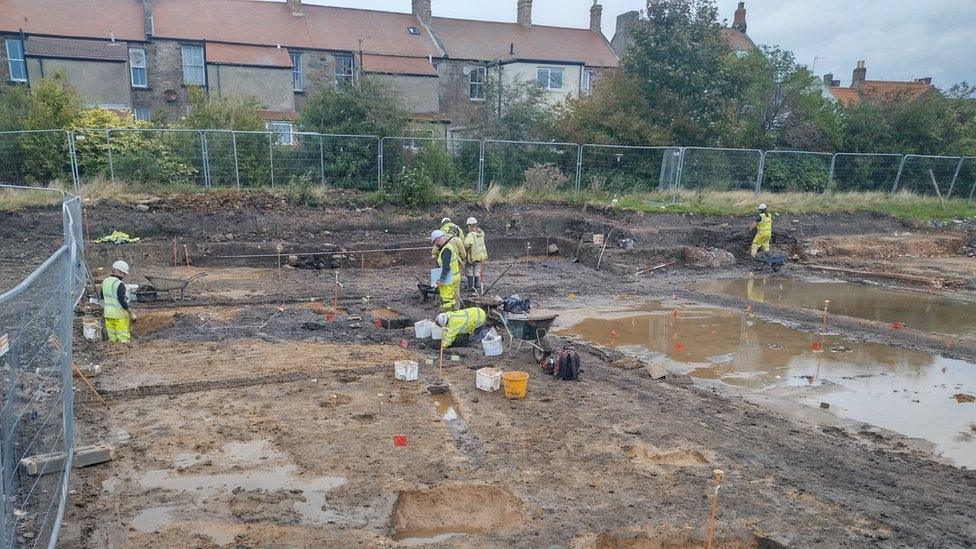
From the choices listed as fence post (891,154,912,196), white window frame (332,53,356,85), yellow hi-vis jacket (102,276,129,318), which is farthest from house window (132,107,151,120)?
fence post (891,154,912,196)

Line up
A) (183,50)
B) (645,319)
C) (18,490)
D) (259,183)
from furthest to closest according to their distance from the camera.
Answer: (183,50)
(259,183)
(645,319)
(18,490)

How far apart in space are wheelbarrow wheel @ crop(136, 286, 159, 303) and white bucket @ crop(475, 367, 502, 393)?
7431mm

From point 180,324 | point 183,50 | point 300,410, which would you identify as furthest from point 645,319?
point 183,50

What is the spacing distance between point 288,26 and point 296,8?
155 cm

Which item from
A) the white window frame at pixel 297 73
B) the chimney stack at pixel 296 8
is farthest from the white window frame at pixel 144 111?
the chimney stack at pixel 296 8

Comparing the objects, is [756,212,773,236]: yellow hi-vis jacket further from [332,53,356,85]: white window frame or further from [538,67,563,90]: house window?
[332,53,356,85]: white window frame

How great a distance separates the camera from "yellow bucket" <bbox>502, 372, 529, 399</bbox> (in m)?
7.86

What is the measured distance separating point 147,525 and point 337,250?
39.6 ft

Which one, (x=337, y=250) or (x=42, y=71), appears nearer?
(x=337, y=250)

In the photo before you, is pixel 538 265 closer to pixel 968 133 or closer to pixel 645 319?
pixel 645 319

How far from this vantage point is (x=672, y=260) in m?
18.0

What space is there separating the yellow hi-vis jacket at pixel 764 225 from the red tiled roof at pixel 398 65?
1883 cm

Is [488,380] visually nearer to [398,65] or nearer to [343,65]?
[398,65]

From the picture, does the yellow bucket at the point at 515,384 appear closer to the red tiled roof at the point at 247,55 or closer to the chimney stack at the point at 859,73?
the red tiled roof at the point at 247,55
